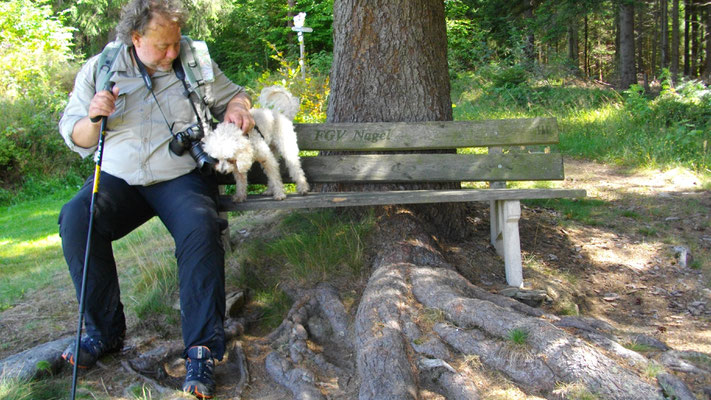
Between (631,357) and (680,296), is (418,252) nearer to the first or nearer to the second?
(631,357)

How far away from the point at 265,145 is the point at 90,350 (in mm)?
1652

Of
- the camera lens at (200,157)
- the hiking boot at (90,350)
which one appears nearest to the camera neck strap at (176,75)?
the camera lens at (200,157)

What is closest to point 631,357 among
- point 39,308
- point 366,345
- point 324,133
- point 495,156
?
point 366,345

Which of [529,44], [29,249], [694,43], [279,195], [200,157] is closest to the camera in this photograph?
[200,157]

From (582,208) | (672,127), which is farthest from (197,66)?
(672,127)

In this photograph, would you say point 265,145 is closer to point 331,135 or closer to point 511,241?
point 331,135

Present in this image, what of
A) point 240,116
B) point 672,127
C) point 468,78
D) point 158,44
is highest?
point 468,78

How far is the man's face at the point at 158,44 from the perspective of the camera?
3.45 meters

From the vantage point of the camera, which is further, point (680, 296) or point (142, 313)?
point (680, 296)

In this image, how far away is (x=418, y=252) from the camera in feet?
13.4

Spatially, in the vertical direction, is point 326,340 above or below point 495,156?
below

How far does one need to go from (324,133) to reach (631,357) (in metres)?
2.64

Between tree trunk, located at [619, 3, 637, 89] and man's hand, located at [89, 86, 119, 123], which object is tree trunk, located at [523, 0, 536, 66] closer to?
tree trunk, located at [619, 3, 637, 89]

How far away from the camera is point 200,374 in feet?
9.62
